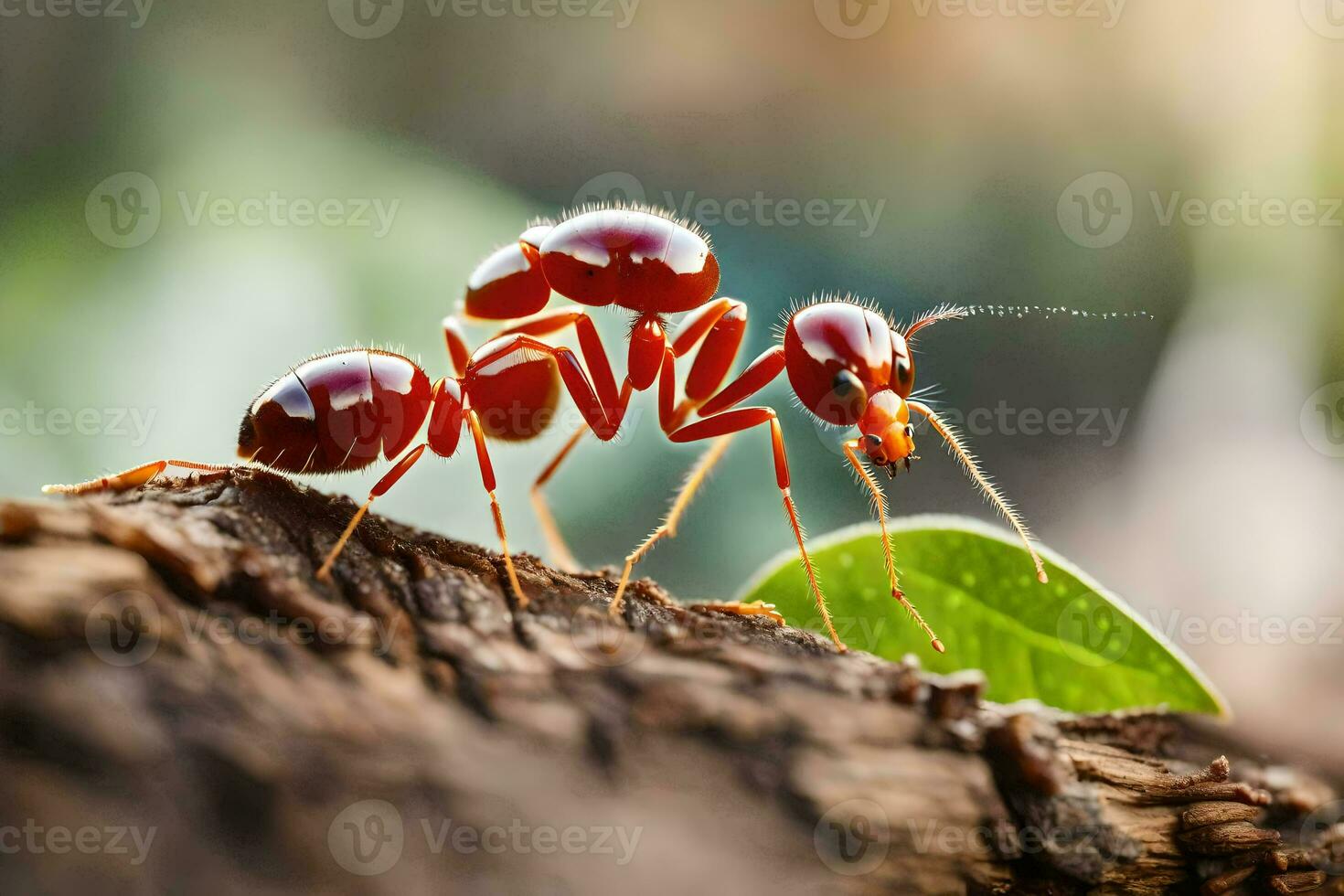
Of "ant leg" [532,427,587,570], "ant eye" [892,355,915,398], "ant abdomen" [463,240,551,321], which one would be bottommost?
"ant leg" [532,427,587,570]

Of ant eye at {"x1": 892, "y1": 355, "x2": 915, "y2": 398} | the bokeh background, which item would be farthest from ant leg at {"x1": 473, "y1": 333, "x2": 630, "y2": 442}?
the bokeh background

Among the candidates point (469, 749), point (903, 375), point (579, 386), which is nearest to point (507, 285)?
point (579, 386)

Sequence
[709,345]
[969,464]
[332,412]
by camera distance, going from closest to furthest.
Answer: [332,412] < [969,464] < [709,345]

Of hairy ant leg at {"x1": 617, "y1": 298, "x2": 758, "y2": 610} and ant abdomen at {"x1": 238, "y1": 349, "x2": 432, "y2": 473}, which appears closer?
ant abdomen at {"x1": 238, "y1": 349, "x2": 432, "y2": 473}

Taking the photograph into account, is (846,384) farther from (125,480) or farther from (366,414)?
(125,480)

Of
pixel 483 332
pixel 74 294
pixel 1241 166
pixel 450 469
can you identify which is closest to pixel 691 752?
pixel 483 332

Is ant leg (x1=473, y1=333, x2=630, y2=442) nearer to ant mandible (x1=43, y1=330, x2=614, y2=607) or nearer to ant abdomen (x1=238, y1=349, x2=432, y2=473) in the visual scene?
ant mandible (x1=43, y1=330, x2=614, y2=607)

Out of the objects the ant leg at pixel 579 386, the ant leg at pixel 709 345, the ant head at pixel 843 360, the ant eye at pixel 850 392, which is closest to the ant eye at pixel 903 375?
the ant head at pixel 843 360
